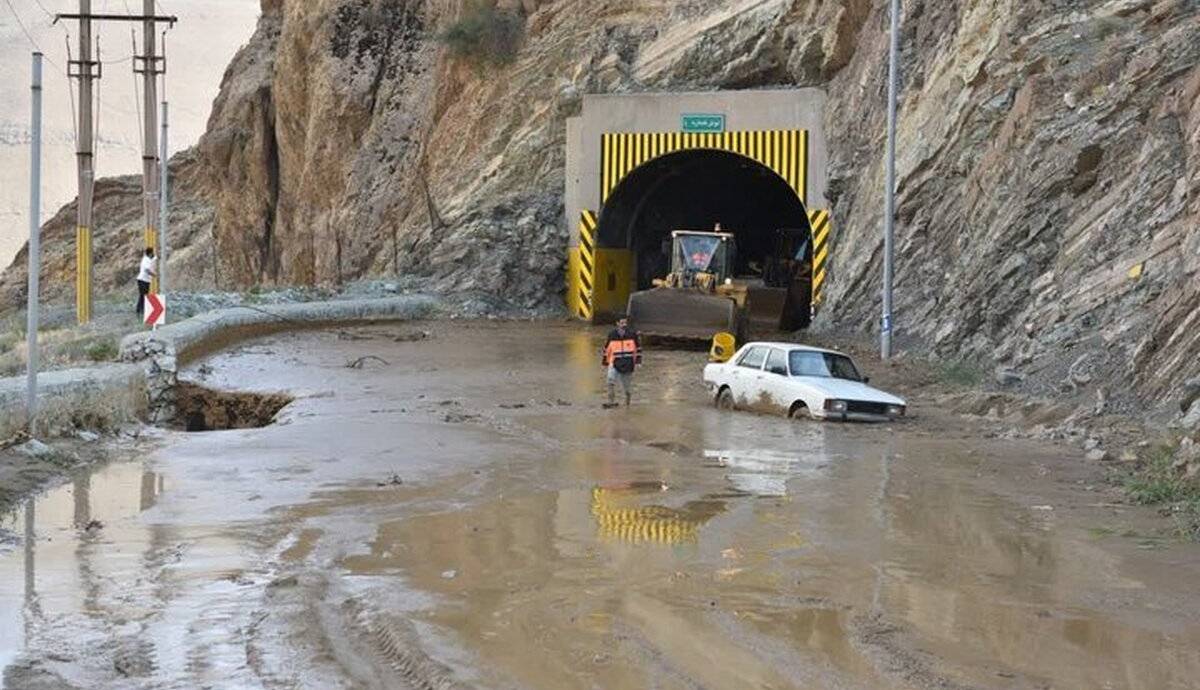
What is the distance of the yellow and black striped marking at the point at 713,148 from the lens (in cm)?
4288

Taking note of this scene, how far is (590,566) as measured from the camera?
12.0 metres

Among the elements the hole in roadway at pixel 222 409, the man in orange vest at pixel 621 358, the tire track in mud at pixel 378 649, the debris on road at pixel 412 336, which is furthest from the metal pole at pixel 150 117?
the tire track in mud at pixel 378 649

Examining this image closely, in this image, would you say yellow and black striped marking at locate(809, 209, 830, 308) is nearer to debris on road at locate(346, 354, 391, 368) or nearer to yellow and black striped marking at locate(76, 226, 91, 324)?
debris on road at locate(346, 354, 391, 368)

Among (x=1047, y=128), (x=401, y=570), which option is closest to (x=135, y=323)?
(x=1047, y=128)

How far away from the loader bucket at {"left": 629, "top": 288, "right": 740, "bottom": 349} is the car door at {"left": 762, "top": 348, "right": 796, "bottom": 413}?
11.7m

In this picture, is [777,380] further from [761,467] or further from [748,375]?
[761,467]

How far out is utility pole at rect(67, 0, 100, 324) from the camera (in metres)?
39.1

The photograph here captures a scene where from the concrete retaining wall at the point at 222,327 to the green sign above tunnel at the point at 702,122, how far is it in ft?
28.4

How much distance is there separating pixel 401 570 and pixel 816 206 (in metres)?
31.4

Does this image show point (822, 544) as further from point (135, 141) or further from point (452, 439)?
point (135, 141)

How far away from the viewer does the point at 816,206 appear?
42.1m

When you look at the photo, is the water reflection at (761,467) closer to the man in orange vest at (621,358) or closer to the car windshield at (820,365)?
the car windshield at (820,365)

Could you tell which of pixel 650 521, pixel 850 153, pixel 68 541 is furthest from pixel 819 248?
pixel 68 541

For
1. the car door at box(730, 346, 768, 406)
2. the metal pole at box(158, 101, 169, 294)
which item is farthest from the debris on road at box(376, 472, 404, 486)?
the metal pole at box(158, 101, 169, 294)
